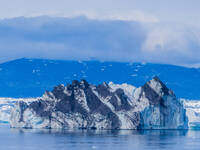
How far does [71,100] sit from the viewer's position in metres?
147

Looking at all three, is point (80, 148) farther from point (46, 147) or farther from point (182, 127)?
point (182, 127)

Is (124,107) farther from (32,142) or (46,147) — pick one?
(46,147)

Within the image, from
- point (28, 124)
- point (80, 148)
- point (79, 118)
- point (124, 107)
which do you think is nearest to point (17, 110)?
point (28, 124)

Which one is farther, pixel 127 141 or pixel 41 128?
pixel 41 128

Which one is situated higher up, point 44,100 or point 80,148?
point 44,100

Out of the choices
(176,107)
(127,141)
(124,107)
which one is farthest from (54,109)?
(127,141)

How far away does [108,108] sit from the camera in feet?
456

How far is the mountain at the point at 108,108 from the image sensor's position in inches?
5482

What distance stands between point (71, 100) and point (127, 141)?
39.1 m

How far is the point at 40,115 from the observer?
147625mm

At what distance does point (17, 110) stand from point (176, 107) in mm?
36272

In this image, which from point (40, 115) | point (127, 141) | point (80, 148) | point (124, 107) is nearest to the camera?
point (80, 148)

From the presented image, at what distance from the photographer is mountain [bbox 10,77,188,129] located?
139 m

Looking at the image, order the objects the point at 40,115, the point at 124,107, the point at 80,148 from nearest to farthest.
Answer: the point at 80,148, the point at 124,107, the point at 40,115
